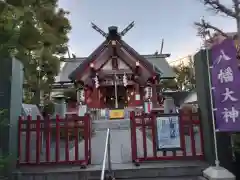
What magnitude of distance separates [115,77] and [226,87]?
16.2 metres

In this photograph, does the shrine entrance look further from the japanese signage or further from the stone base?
the stone base

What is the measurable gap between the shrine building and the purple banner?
14.6 m

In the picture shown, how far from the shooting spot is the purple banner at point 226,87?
4.35m

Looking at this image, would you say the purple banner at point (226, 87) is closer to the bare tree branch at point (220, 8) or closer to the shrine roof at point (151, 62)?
the bare tree branch at point (220, 8)

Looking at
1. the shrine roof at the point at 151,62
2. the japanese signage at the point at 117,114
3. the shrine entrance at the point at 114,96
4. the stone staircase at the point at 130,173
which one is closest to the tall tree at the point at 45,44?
the japanese signage at the point at 117,114

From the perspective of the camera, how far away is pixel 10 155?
5.02 metres

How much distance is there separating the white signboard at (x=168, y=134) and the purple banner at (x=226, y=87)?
1223 millimetres

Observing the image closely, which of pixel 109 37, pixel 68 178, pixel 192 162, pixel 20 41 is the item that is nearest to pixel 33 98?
pixel 20 41

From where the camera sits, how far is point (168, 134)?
19.1 ft

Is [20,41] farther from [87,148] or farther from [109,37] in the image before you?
[109,37]

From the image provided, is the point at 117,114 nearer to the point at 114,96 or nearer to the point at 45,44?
the point at 114,96

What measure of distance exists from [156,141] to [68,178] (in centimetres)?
217

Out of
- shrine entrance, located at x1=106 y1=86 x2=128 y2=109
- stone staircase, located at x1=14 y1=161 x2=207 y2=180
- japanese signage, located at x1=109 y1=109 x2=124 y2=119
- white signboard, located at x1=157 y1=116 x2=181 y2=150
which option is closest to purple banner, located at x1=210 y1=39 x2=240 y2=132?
stone staircase, located at x1=14 y1=161 x2=207 y2=180

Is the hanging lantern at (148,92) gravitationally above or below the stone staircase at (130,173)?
above
